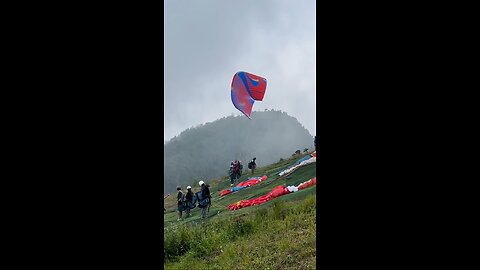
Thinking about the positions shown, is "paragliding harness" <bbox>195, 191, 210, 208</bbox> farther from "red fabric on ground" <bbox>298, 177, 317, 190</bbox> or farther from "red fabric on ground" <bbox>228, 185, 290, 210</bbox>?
"red fabric on ground" <bbox>298, 177, 317, 190</bbox>

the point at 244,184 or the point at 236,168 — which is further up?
the point at 236,168

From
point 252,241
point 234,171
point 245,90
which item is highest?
point 245,90

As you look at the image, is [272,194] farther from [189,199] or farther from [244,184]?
[244,184]

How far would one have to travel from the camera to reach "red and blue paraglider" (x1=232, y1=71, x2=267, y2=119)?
9781 mm

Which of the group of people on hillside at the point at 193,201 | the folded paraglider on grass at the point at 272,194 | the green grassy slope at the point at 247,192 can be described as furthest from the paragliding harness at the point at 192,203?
the folded paraglider on grass at the point at 272,194

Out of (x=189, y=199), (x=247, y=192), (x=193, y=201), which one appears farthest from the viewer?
(x=247, y=192)

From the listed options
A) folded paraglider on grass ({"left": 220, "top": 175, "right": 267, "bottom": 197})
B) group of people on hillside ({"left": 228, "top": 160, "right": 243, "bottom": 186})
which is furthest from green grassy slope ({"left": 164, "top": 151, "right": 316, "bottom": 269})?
group of people on hillside ({"left": 228, "top": 160, "right": 243, "bottom": 186})

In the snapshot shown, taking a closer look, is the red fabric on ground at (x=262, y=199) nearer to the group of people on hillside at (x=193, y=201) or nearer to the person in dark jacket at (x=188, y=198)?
the group of people on hillside at (x=193, y=201)

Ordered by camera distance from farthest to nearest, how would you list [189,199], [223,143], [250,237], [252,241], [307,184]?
[223,143], [189,199], [307,184], [250,237], [252,241]

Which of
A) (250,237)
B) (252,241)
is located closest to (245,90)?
(250,237)

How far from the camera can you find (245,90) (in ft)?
32.4

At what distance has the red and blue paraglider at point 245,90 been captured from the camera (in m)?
9.78
